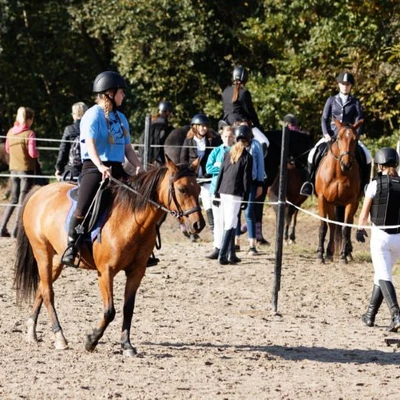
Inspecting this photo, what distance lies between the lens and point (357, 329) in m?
10.8

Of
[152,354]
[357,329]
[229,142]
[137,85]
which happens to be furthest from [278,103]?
[152,354]

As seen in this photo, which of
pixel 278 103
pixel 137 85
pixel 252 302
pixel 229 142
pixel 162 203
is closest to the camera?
pixel 162 203

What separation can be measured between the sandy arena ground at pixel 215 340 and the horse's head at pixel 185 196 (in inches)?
45.9

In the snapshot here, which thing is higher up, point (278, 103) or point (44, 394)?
point (278, 103)

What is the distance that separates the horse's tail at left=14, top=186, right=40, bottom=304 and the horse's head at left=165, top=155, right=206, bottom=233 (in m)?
1.89

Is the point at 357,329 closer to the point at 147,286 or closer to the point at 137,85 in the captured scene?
the point at 147,286

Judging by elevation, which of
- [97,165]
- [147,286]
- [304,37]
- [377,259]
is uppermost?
[304,37]

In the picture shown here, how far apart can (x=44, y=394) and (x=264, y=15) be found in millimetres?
19396

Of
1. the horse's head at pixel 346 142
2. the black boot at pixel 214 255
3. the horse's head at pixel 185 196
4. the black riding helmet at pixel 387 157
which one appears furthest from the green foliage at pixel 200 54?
the horse's head at pixel 185 196

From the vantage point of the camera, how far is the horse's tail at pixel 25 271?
33.1 ft

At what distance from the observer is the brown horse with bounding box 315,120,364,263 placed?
15282mm

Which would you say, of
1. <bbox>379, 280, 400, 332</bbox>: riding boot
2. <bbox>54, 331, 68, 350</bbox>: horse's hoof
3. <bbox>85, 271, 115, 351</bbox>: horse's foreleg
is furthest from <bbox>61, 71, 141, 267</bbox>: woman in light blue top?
<bbox>379, 280, 400, 332</bbox>: riding boot

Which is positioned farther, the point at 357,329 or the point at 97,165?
the point at 357,329

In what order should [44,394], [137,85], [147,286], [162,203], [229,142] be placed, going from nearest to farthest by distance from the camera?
[44,394] → [162,203] → [147,286] → [229,142] → [137,85]
